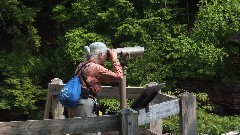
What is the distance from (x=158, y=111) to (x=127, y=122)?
81 cm

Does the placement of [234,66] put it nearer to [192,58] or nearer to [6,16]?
[192,58]

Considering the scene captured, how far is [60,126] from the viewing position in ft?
11.1

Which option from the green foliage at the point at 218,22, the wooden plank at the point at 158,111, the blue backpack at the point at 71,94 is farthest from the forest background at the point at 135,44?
the blue backpack at the point at 71,94

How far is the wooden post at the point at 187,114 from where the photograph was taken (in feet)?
14.9

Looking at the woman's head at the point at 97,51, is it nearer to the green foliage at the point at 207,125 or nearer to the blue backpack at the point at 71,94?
the blue backpack at the point at 71,94

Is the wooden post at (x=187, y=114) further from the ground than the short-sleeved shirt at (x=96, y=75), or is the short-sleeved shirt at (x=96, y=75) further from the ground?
the short-sleeved shirt at (x=96, y=75)

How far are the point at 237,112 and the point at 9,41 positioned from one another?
7174 mm

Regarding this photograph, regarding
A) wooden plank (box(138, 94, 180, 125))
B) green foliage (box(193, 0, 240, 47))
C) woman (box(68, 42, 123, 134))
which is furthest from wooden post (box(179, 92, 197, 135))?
green foliage (box(193, 0, 240, 47))

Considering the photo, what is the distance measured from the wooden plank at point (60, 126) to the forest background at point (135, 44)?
22.7 ft

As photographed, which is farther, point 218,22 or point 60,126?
→ point 218,22

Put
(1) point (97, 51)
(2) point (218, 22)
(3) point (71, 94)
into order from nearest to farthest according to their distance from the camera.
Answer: (3) point (71, 94)
(1) point (97, 51)
(2) point (218, 22)

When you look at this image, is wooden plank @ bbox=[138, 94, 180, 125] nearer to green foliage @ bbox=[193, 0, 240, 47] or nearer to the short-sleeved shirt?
the short-sleeved shirt

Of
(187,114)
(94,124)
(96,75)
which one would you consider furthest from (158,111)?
(94,124)

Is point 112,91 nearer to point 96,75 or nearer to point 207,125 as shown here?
point 96,75
